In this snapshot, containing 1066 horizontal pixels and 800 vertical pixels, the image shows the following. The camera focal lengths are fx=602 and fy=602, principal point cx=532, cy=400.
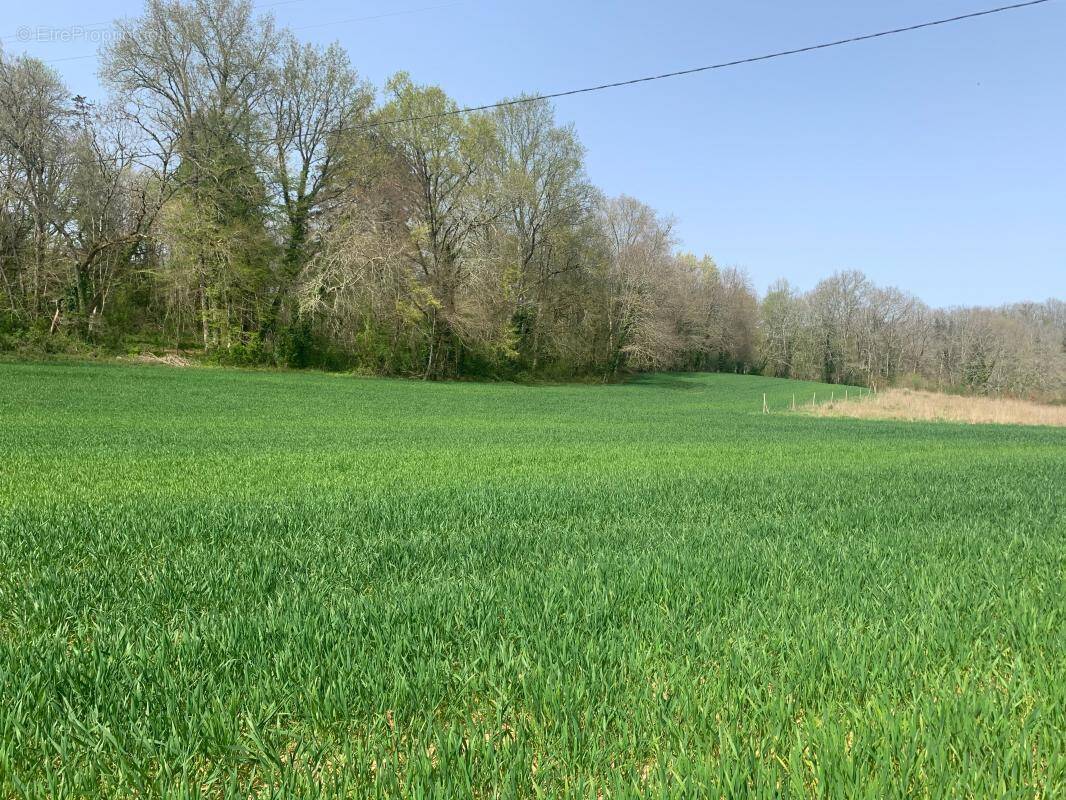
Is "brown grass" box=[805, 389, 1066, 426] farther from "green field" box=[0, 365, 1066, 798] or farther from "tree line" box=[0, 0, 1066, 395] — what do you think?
"green field" box=[0, 365, 1066, 798]

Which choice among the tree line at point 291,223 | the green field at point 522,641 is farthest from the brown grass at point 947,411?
Answer: the green field at point 522,641

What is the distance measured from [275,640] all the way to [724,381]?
65.3 metres

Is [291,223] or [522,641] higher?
[291,223]

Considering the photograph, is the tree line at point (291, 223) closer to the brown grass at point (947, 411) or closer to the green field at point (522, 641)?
the brown grass at point (947, 411)

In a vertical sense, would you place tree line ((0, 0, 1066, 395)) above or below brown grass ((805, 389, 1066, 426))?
above

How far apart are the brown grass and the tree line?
1943cm

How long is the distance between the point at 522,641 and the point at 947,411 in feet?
127

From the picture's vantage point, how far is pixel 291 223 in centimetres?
3788

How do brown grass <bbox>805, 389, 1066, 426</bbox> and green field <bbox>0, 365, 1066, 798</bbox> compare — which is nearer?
green field <bbox>0, 365, 1066, 798</bbox>

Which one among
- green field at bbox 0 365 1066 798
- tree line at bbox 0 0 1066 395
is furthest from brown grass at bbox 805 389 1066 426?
green field at bbox 0 365 1066 798

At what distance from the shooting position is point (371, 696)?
235 cm

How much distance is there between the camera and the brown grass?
32656 millimetres

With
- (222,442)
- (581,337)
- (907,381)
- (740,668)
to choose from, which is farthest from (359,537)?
(907,381)

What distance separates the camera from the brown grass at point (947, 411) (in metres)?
32.7
